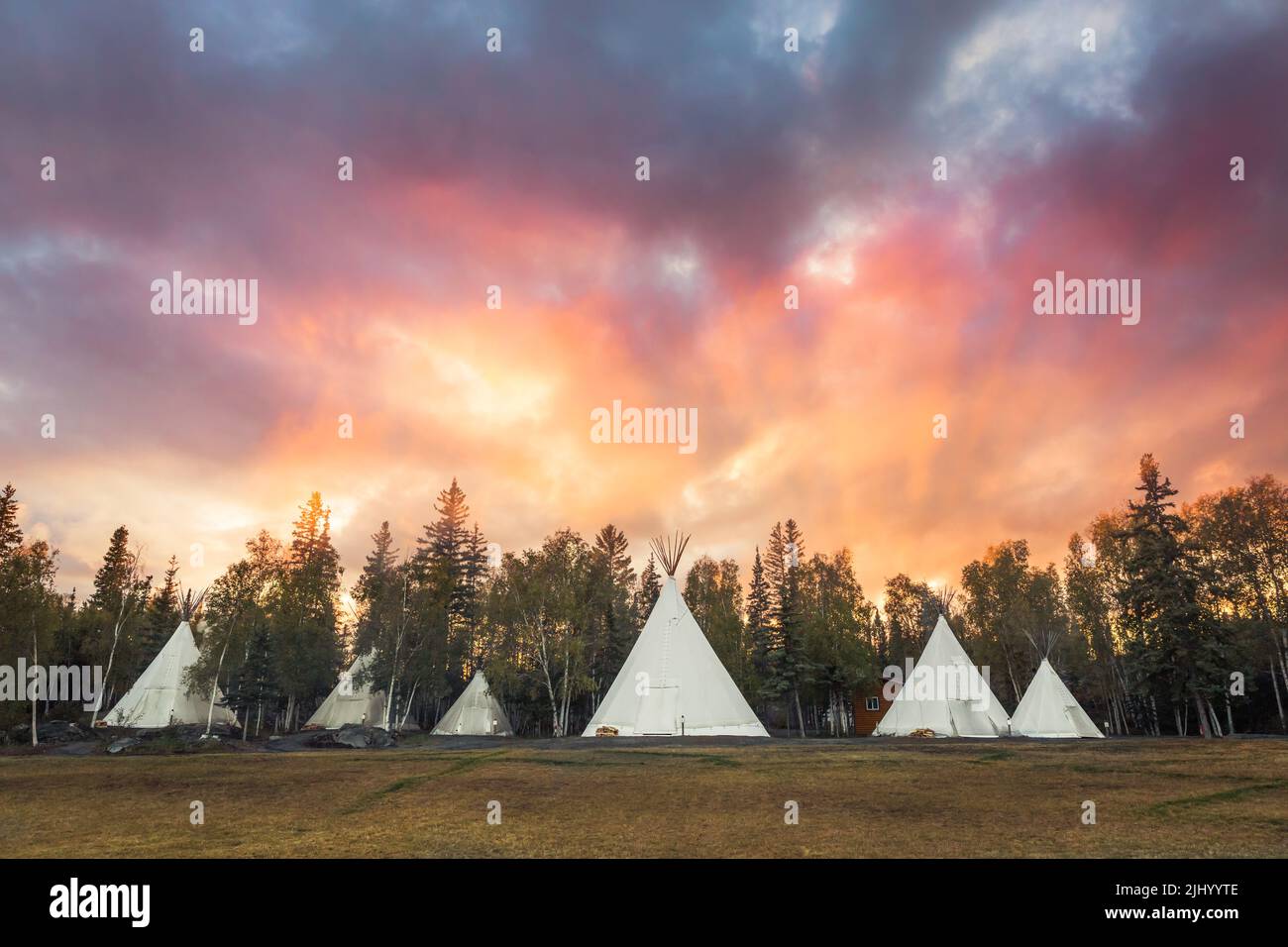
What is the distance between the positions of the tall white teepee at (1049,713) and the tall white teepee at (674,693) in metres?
16.7

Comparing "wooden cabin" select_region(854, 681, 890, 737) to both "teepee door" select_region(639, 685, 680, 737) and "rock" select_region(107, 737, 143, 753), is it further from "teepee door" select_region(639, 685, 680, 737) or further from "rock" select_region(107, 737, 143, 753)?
"rock" select_region(107, 737, 143, 753)

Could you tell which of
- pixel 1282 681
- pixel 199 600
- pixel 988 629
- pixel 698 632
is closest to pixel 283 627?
pixel 199 600

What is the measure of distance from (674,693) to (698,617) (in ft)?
95.1

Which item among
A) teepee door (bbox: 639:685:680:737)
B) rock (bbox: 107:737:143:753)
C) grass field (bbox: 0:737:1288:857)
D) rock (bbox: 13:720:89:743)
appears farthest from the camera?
teepee door (bbox: 639:685:680:737)

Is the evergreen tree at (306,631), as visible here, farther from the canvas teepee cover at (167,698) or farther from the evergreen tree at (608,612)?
the evergreen tree at (608,612)

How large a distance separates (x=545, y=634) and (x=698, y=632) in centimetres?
1397

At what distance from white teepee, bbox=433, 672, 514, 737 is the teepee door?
580 inches

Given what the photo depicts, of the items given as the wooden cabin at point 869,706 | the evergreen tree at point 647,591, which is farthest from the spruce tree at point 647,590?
the wooden cabin at point 869,706

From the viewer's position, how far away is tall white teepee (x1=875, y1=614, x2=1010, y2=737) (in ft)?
139

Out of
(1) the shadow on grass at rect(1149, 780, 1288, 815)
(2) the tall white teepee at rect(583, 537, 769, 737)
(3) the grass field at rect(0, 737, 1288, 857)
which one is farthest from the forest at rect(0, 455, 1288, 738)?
(1) the shadow on grass at rect(1149, 780, 1288, 815)

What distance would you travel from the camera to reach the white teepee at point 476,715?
4681 centimetres

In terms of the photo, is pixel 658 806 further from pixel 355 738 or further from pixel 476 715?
pixel 476 715

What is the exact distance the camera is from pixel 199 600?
4534 centimetres
